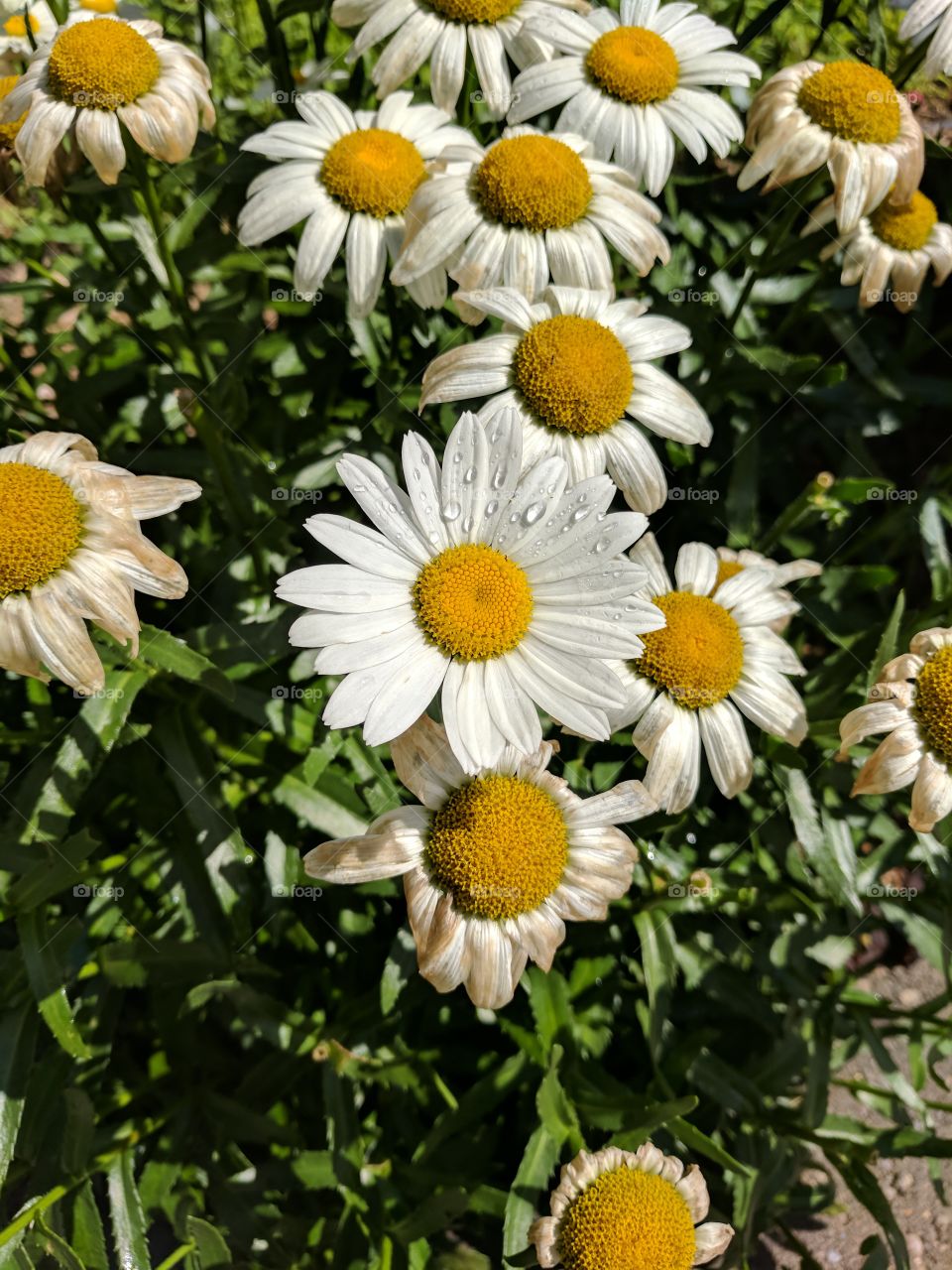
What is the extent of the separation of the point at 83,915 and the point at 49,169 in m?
1.85

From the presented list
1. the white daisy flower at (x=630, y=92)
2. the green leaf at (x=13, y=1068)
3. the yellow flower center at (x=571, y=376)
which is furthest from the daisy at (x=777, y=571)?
the green leaf at (x=13, y=1068)

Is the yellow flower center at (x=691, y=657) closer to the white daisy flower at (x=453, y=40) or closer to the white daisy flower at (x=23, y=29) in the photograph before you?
the white daisy flower at (x=453, y=40)

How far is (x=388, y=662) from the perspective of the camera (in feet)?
5.22

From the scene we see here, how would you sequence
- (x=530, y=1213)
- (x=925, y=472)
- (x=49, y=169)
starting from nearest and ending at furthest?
(x=530, y=1213) → (x=49, y=169) → (x=925, y=472)

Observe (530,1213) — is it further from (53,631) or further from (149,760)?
(53,631)

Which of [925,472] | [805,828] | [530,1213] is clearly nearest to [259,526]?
[805,828]

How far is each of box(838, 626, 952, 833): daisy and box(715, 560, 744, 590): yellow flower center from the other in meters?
0.46

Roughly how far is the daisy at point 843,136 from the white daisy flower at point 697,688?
38.3 inches

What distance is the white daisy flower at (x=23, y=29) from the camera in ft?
8.38

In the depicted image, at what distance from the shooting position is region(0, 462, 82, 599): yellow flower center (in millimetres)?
1661

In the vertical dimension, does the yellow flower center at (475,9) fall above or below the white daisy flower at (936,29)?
below

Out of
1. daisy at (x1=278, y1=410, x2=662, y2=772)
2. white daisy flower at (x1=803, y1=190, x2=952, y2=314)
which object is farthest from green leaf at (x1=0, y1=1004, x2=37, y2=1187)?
white daisy flower at (x1=803, y1=190, x2=952, y2=314)

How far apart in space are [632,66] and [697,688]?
1.50 metres

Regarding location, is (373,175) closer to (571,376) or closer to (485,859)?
(571,376)
